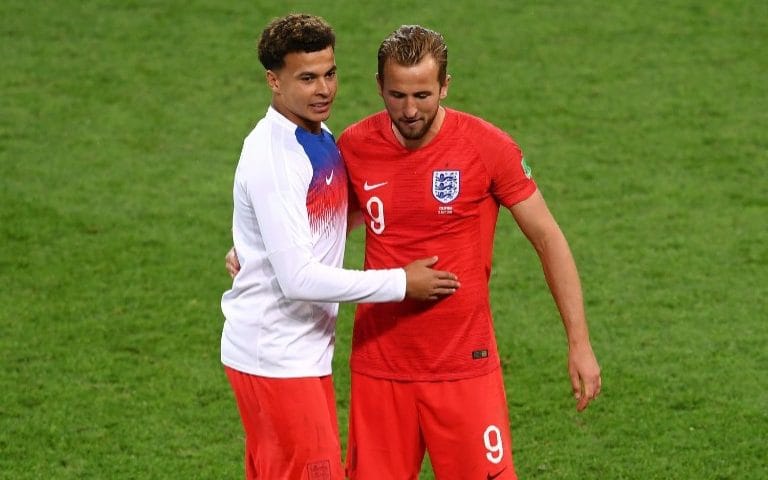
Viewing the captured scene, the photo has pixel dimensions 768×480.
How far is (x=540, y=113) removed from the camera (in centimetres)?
1113

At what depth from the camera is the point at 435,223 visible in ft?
15.3

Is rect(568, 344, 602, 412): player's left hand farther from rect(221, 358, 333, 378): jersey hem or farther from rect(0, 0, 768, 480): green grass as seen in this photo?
rect(0, 0, 768, 480): green grass

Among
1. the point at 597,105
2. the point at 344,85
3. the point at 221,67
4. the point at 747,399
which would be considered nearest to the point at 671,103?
the point at 597,105

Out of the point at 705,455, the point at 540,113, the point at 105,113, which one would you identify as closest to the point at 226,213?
the point at 105,113

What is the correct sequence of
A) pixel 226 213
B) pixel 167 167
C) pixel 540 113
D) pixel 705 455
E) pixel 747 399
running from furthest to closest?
pixel 540 113 → pixel 167 167 → pixel 226 213 → pixel 747 399 → pixel 705 455

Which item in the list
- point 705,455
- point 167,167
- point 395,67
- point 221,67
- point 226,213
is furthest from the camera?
point 221,67

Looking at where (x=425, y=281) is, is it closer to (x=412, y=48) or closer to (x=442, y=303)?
(x=442, y=303)

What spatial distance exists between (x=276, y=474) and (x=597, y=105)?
7.13 m

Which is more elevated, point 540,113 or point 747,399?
point 540,113

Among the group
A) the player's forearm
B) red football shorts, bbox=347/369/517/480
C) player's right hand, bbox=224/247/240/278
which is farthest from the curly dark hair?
red football shorts, bbox=347/369/517/480

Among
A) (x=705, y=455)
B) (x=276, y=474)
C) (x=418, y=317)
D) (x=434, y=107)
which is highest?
(x=434, y=107)

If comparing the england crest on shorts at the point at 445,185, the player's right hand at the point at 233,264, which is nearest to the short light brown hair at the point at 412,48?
the england crest on shorts at the point at 445,185

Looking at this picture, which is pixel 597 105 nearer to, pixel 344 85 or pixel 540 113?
pixel 540 113

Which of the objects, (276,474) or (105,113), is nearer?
(276,474)
